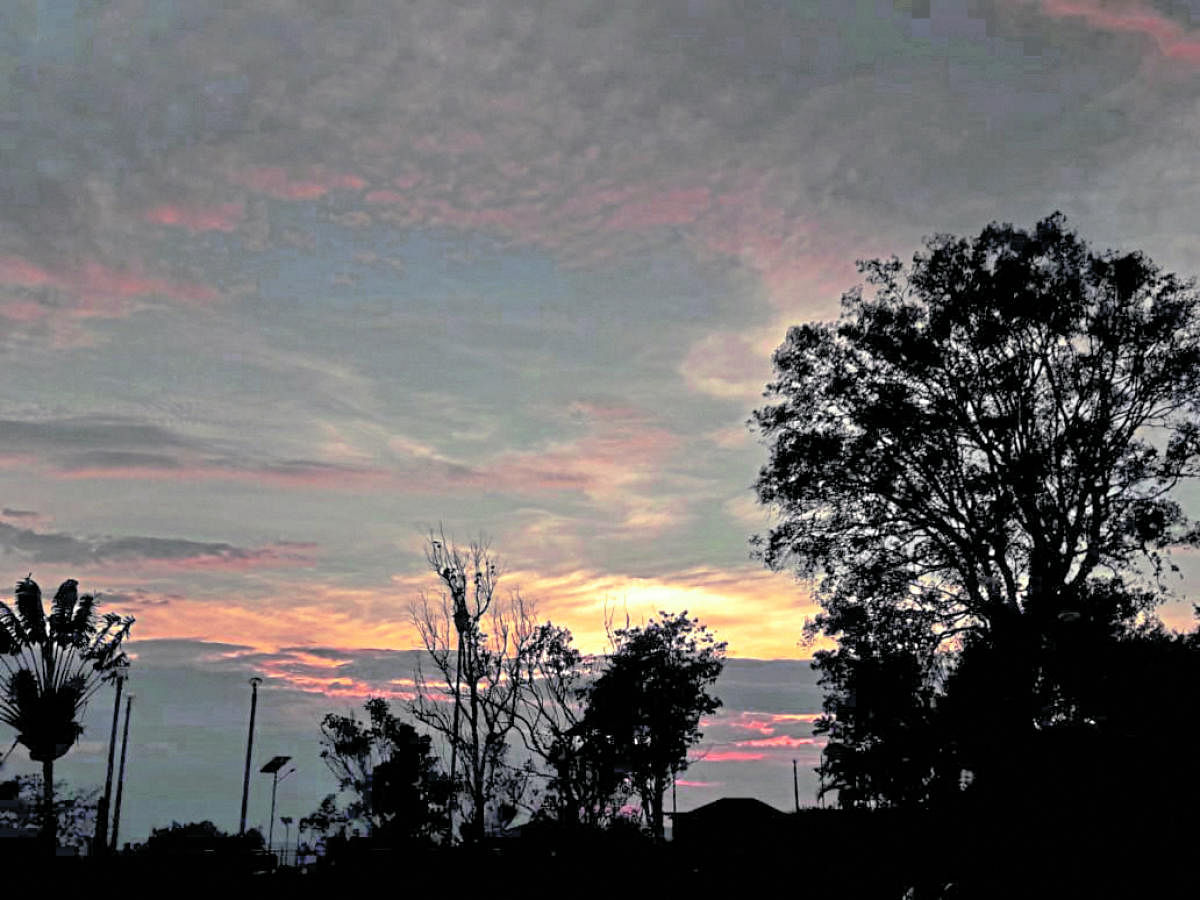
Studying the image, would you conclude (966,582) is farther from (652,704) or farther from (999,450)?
(652,704)

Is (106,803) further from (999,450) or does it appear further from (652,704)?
(999,450)

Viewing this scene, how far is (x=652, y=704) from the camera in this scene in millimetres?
45781

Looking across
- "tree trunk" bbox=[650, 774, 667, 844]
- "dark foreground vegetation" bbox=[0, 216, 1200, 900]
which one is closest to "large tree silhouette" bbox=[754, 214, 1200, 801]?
"dark foreground vegetation" bbox=[0, 216, 1200, 900]

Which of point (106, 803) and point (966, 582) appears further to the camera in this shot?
point (106, 803)

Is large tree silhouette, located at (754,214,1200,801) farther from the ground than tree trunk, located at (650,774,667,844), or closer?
farther from the ground

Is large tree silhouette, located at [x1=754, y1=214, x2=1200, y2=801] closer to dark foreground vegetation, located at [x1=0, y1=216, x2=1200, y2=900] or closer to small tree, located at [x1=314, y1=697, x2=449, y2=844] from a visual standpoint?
dark foreground vegetation, located at [x1=0, y1=216, x2=1200, y2=900]

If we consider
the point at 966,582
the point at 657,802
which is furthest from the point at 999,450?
the point at 657,802

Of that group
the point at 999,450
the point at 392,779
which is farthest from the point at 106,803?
the point at 999,450

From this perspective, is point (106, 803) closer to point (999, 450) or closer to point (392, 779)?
point (392, 779)

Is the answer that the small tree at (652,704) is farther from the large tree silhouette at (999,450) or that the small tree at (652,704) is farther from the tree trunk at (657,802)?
the large tree silhouette at (999,450)

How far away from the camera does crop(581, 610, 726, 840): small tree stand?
4172 cm

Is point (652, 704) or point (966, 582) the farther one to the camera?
point (652, 704)

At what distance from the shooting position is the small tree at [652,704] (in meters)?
41.7

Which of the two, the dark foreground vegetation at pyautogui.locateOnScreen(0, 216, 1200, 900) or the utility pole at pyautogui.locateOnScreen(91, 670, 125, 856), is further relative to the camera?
the utility pole at pyautogui.locateOnScreen(91, 670, 125, 856)
